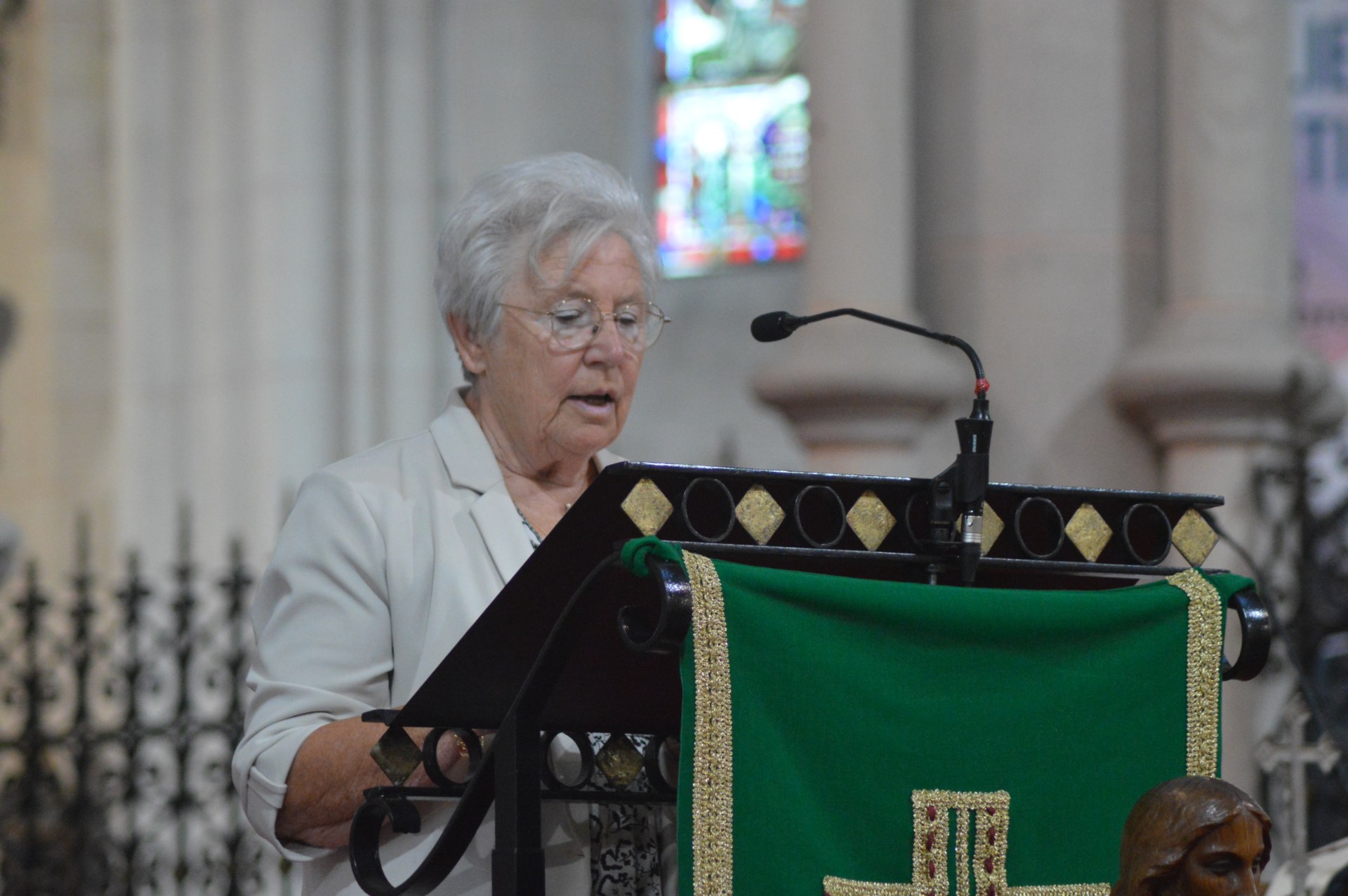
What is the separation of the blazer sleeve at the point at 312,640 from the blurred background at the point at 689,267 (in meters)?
1.64

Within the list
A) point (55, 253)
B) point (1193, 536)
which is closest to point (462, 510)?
point (1193, 536)

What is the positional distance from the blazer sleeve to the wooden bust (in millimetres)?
1076

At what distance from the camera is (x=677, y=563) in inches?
76.9

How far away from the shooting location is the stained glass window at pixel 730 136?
8.90 m

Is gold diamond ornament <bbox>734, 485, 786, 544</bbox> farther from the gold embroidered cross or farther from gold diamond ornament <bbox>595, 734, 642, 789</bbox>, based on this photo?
gold diamond ornament <bbox>595, 734, 642, 789</bbox>

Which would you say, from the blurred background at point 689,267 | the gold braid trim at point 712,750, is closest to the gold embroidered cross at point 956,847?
the gold braid trim at point 712,750

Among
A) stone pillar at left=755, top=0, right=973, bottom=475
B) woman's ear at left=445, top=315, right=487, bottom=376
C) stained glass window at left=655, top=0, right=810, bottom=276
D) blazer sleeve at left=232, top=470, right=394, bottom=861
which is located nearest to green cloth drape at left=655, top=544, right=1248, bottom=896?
blazer sleeve at left=232, top=470, right=394, bottom=861

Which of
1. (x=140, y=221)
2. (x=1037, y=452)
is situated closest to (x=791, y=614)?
(x=1037, y=452)

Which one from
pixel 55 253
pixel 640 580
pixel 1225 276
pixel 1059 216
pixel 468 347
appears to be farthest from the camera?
pixel 55 253

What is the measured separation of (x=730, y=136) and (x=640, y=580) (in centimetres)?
718

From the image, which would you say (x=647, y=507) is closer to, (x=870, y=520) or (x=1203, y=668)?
(x=870, y=520)

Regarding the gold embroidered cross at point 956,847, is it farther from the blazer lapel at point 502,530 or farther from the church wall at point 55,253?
the church wall at point 55,253

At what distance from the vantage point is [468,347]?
2818 millimetres

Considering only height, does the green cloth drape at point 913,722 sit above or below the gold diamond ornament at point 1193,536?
below
